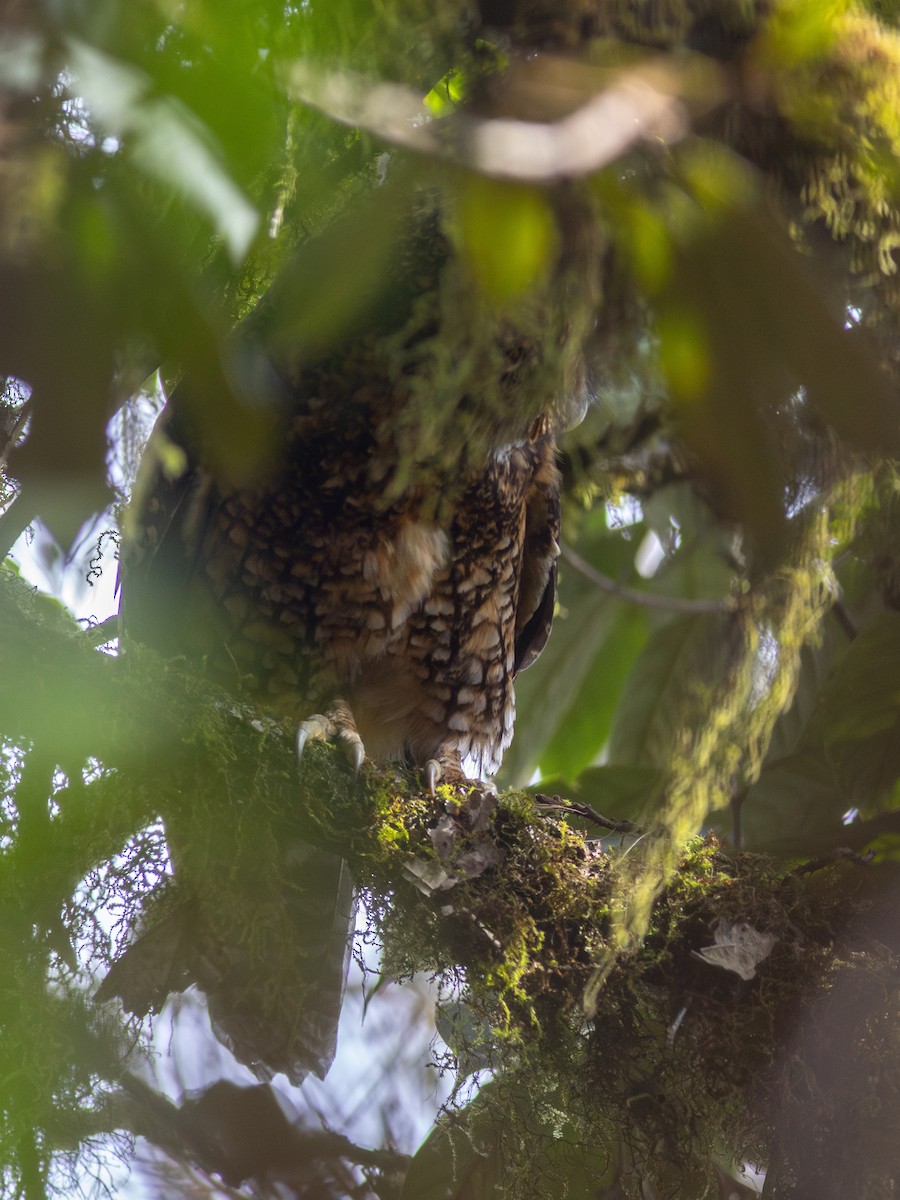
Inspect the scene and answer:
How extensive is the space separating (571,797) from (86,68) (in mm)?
2249

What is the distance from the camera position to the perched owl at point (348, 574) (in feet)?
6.71

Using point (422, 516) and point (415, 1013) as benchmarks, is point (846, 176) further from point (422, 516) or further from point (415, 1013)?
point (415, 1013)

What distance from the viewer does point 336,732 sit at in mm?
2062

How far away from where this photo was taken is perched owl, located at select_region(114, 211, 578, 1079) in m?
2.04

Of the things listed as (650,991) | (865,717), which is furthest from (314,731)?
(865,717)

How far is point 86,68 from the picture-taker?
562 mm

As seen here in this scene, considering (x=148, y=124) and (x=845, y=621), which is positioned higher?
(x=148, y=124)

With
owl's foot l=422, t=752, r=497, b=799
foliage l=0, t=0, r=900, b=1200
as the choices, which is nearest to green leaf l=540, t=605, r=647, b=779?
foliage l=0, t=0, r=900, b=1200

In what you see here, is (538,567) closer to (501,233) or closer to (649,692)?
(649,692)

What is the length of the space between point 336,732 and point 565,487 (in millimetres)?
990

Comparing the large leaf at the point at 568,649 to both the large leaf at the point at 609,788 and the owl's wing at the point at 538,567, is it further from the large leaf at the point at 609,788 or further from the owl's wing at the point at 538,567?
the large leaf at the point at 609,788

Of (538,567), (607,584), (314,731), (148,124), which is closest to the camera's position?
(148,124)

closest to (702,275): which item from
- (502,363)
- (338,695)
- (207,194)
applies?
(207,194)

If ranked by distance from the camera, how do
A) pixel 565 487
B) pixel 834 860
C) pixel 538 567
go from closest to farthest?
pixel 834 860 < pixel 538 567 < pixel 565 487
